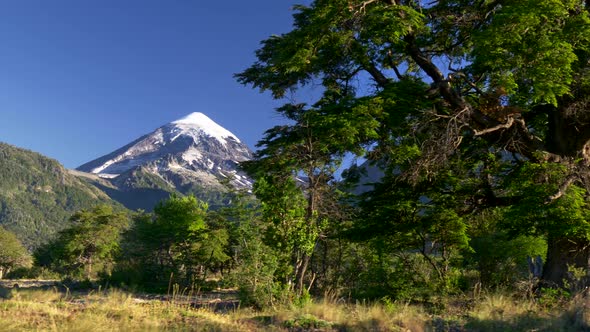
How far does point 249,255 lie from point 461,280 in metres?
11.0

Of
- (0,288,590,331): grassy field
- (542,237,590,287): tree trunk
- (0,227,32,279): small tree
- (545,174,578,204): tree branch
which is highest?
(545,174,578,204): tree branch

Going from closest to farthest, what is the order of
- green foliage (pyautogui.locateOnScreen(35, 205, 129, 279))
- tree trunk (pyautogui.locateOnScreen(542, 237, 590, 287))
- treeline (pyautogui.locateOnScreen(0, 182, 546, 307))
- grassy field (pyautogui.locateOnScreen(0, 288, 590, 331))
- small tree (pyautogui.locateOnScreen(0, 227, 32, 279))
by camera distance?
grassy field (pyautogui.locateOnScreen(0, 288, 590, 331)) → tree trunk (pyautogui.locateOnScreen(542, 237, 590, 287)) → treeline (pyautogui.locateOnScreen(0, 182, 546, 307)) → green foliage (pyautogui.locateOnScreen(35, 205, 129, 279)) → small tree (pyautogui.locateOnScreen(0, 227, 32, 279))

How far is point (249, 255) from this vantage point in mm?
10125

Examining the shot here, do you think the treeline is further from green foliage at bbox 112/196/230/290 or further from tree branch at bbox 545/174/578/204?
tree branch at bbox 545/174/578/204

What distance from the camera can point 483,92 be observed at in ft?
37.7

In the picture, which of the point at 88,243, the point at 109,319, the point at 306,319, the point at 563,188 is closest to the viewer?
the point at 109,319

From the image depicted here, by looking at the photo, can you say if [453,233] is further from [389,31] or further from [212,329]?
[212,329]

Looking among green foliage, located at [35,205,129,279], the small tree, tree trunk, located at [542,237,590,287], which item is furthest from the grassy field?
the small tree

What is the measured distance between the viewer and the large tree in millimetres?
9008

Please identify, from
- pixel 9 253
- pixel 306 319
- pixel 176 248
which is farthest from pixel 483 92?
pixel 9 253

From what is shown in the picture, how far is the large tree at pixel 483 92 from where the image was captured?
29.6 ft

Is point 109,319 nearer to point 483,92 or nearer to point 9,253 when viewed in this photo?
point 483,92

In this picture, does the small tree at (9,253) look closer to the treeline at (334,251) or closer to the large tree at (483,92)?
the treeline at (334,251)

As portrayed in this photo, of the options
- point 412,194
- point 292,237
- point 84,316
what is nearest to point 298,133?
point 292,237
